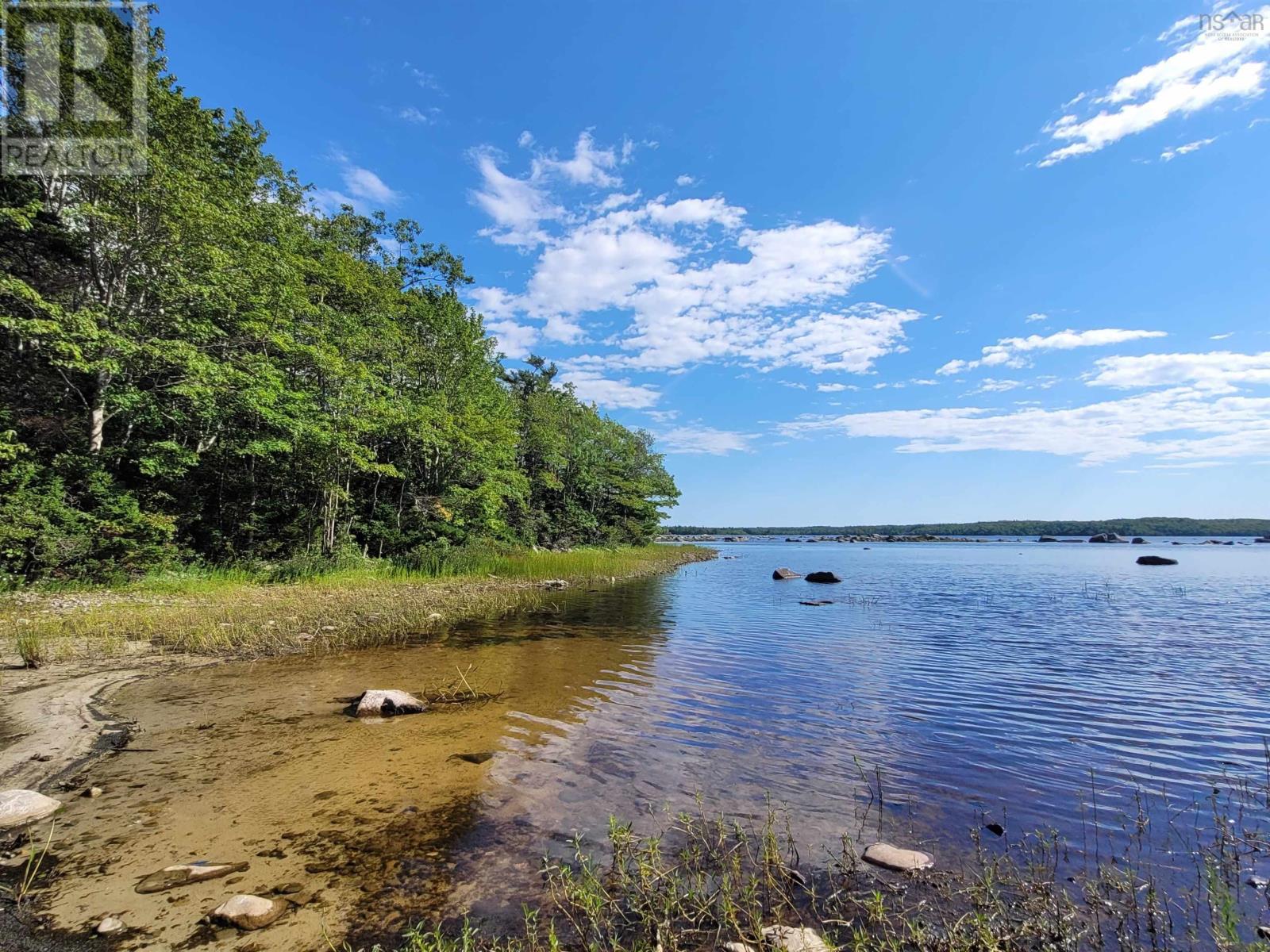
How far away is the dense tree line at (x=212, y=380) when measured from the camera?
15.8 m

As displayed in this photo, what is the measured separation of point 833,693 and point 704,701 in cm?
252

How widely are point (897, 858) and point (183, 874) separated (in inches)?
218

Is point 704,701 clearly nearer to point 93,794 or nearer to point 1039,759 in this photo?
point 1039,759

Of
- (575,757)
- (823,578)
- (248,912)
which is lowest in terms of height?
(823,578)

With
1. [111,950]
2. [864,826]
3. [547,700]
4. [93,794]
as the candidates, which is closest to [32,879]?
[111,950]

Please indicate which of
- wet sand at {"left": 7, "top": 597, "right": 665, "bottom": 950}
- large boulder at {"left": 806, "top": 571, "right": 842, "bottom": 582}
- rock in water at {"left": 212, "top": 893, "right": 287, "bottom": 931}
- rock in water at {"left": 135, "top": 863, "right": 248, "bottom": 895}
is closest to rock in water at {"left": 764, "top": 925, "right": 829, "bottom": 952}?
wet sand at {"left": 7, "top": 597, "right": 665, "bottom": 950}

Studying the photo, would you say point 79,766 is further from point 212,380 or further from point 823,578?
point 823,578

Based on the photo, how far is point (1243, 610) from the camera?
66.8 ft

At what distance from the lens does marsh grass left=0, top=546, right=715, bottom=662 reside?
11.2 meters

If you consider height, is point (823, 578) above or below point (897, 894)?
below

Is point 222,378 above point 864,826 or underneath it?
above

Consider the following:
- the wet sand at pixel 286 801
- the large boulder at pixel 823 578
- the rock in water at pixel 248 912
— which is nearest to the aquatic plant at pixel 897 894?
the wet sand at pixel 286 801

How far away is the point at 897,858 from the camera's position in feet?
14.9

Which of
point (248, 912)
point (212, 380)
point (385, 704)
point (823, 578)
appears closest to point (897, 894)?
point (248, 912)
